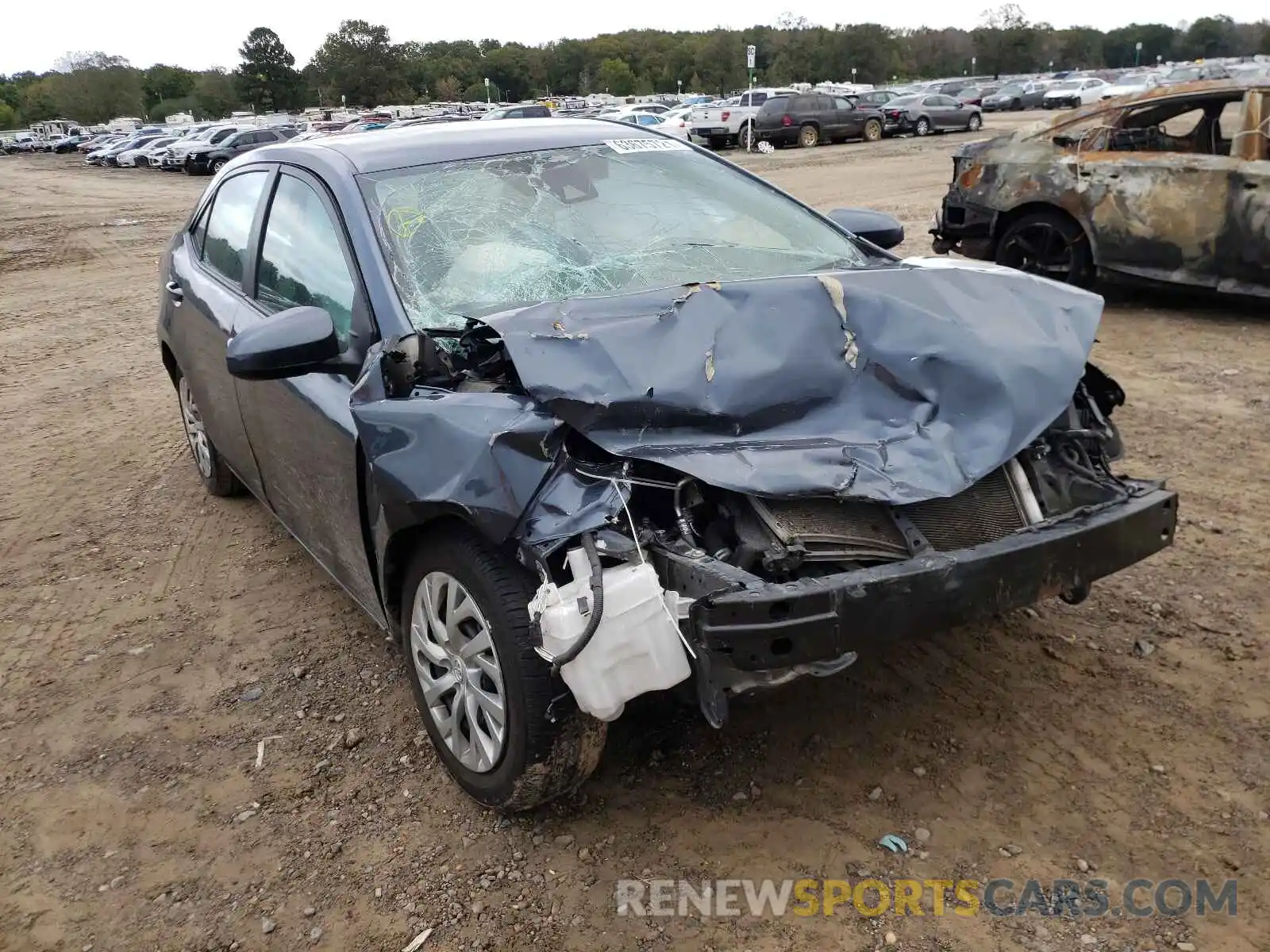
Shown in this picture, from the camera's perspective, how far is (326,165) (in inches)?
140

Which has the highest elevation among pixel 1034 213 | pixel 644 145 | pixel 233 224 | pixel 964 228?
pixel 644 145

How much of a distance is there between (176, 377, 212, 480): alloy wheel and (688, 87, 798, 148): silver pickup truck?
26.5 meters

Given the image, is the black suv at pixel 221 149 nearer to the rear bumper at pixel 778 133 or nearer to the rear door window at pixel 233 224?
the rear bumper at pixel 778 133

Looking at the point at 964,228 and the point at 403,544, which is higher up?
the point at 403,544

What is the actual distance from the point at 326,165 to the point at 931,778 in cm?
276

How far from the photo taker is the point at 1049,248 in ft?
25.4

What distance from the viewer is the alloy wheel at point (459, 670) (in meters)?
2.63

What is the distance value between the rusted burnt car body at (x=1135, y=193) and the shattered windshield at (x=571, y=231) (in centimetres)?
429

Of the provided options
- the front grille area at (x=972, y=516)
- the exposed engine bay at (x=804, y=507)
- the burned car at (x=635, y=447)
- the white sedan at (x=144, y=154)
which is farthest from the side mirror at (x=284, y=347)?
the white sedan at (x=144, y=154)

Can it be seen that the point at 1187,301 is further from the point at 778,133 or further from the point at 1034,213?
the point at 778,133

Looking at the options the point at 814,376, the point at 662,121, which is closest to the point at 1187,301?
the point at 814,376

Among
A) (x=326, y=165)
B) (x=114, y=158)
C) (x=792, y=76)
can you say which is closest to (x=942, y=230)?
(x=326, y=165)

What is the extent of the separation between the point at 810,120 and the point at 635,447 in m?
30.0

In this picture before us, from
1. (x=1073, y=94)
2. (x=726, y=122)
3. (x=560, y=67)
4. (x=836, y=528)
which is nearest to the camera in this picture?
(x=836, y=528)
